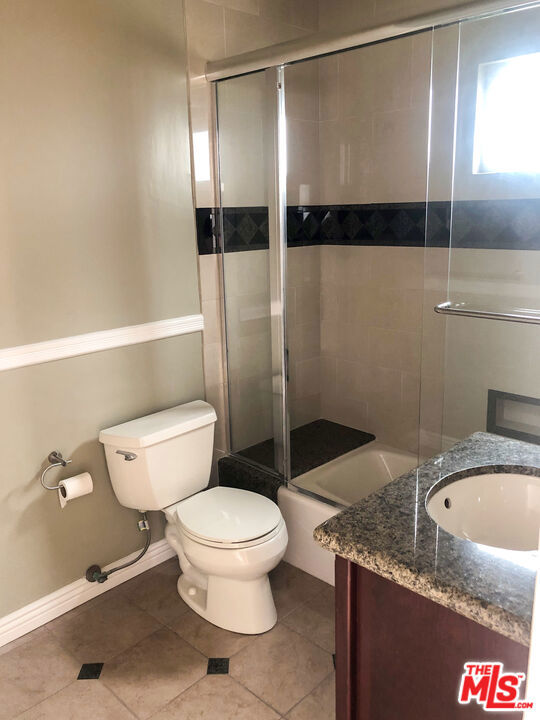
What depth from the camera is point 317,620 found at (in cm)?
232

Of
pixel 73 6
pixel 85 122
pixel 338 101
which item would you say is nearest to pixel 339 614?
pixel 85 122

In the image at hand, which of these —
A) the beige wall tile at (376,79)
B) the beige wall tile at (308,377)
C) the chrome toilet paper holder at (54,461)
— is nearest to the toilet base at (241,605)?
the chrome toilet paper holder at (54,461)

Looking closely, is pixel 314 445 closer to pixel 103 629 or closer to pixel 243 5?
pixel 103 629

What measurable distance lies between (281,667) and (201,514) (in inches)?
23.2

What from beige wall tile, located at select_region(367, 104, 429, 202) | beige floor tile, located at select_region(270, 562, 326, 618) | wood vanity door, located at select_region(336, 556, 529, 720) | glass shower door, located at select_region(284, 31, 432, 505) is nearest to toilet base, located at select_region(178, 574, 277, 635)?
beige floor tile, located at select_region(270, 562, 326, 618)

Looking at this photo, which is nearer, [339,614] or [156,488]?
[339,614]

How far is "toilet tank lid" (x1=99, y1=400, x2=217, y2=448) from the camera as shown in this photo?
2316mm

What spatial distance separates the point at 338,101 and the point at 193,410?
5.38 ft

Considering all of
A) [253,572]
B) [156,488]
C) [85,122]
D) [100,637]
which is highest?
[85,122]

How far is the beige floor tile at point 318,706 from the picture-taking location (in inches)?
74.4

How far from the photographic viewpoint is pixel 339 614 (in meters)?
1.27

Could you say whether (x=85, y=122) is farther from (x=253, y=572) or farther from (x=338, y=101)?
(x=253, y=572)

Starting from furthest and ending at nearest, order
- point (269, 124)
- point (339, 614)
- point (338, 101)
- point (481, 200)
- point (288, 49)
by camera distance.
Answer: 1. point (338, 101)
2. point (269, 124)
3. point (288, 49)
4. point (481, 200)
5. point (339, 614)

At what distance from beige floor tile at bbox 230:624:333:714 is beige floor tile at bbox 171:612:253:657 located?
0.14ft
